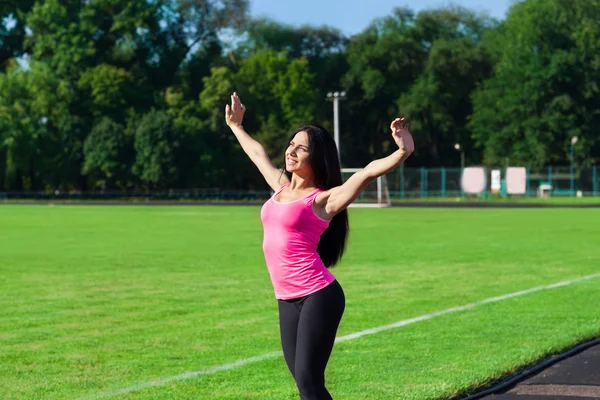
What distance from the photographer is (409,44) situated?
9325 cm

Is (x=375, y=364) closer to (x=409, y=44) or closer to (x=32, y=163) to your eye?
(x=32, y=163)

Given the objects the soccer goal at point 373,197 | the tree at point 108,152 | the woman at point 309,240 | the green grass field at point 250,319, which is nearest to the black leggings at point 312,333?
the woman at point 309,240

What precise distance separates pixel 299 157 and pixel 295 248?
0.47 metres

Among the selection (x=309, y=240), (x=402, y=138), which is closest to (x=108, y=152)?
(x=309, y=240)

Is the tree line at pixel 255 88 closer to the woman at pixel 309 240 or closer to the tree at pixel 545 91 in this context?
the tree at pixel 545 91

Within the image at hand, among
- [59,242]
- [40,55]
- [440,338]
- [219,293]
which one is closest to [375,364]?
[440,338]

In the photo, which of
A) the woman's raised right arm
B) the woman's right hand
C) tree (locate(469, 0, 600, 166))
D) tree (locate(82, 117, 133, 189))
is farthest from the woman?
tree (locate(469, 0, 600, 166))

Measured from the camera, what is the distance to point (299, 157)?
5297 mm

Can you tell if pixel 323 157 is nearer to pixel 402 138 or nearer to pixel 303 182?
pixel 303 182

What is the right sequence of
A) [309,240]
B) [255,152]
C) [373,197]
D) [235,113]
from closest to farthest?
[309,240], [255,152], [235,113], [373,197]

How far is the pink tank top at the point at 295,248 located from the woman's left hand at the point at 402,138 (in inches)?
19.3

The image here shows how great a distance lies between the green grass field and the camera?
8078 mm

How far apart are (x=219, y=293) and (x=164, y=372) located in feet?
20.5

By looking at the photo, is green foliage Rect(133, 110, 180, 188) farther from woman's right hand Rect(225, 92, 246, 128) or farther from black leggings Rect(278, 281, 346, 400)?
black leggings Rect(278, 281, 346, 400)
